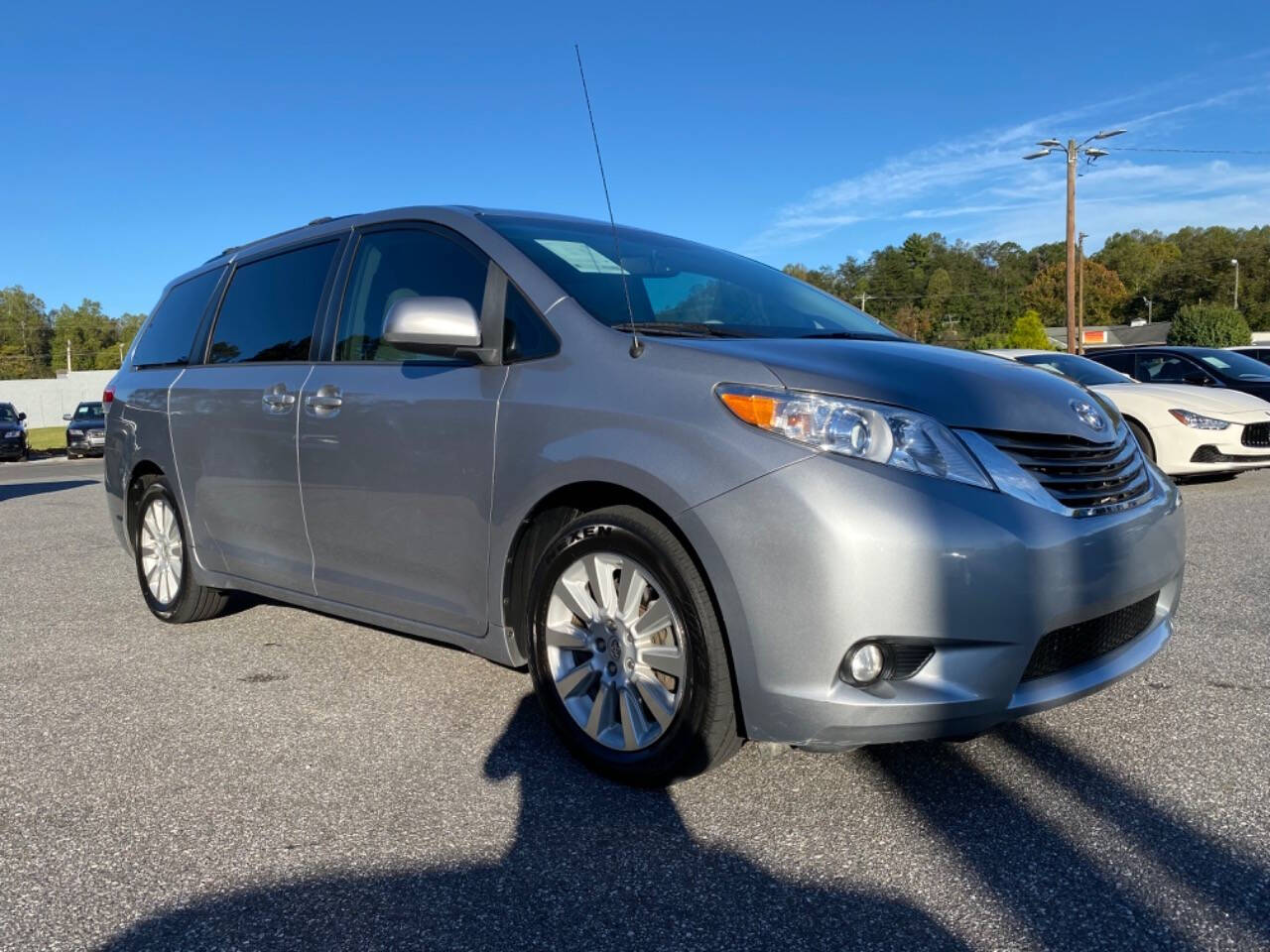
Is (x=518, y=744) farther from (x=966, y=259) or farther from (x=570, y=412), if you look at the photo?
(x=966, y=259)

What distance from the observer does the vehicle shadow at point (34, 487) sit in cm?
1386

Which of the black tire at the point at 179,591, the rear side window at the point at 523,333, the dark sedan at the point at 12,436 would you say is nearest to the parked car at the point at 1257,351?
the black tire at the point at 179,591

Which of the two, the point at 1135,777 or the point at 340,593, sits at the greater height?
the point at 340,593

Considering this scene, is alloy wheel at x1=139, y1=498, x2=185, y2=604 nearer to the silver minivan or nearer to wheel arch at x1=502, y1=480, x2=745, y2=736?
the silver minivan

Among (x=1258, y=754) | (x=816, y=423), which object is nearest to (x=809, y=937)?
(x=816, y=423)

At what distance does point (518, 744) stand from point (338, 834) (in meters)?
0.73

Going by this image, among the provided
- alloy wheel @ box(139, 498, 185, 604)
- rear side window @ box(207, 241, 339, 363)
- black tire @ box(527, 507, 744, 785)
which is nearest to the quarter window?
rear side window @ box(207, 241, 339, 363)

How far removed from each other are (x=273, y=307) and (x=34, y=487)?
1303 cm

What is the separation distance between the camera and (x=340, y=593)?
385 centimetres

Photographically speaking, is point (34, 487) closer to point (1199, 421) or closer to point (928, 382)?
point (1199, 421)

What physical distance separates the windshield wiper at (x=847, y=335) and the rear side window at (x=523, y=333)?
0.80 meters

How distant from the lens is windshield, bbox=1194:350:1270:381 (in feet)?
37.0

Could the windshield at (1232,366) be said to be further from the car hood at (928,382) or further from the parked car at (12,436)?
the parked car at (12,436)

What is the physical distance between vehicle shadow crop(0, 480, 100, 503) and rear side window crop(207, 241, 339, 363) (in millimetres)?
9984
